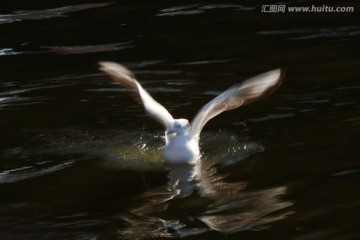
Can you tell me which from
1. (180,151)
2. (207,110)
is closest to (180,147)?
(180,151)

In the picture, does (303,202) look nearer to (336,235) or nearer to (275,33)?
(336,235)

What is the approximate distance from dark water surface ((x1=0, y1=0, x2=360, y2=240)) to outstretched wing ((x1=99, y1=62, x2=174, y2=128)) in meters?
Answer: 0.41

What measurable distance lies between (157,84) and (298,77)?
1.76 metres

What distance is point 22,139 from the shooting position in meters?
9.27

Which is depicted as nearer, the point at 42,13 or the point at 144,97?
the point at 144,97

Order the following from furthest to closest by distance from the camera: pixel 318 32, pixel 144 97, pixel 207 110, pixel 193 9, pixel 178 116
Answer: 1. pixel 193 9
2. pixel 318 32
3. pixel 178 116
4. pixel 144 97
5. pixel 207 110

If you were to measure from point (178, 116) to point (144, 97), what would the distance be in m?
1.22

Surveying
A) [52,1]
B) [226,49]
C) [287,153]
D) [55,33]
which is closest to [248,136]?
[287,153]

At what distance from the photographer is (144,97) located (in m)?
8.82

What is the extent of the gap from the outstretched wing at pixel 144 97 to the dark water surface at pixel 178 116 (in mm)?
405

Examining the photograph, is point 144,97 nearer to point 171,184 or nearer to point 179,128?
point 179,128

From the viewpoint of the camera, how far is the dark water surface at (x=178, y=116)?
6965 millimetres

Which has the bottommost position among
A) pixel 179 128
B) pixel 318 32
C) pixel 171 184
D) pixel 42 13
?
pixel 171 184

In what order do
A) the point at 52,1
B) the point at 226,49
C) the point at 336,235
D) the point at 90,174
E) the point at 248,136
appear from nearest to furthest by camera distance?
the point at 336,235 < the point at 90,174 < the point at 248,136 < the point at 226,49 < the point at 52,1
